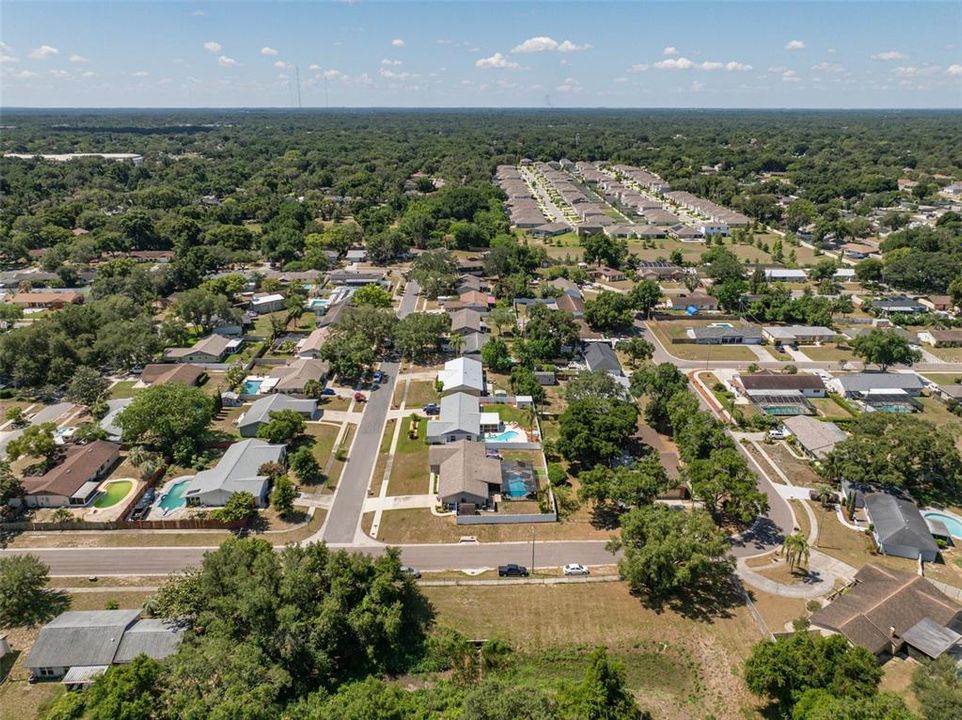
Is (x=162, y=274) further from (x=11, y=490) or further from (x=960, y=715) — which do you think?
(x=960, y=715)

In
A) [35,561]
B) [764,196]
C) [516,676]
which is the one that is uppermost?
[764,196]

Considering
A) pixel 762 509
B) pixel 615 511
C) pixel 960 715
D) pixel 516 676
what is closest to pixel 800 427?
pixel 762 509

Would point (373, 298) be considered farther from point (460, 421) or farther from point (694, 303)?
point (694, 303)

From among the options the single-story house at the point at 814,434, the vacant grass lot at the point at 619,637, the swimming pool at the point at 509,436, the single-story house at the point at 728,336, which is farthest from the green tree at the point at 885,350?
the vacant grass lot at the point at 619,637

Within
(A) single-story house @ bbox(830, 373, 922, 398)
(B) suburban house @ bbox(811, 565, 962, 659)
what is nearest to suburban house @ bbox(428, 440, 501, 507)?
(B) suburban house @ bbox(811, 565, 962, 659)

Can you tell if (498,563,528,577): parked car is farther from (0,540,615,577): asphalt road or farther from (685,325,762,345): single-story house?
(685,325,762,345): single-story house
